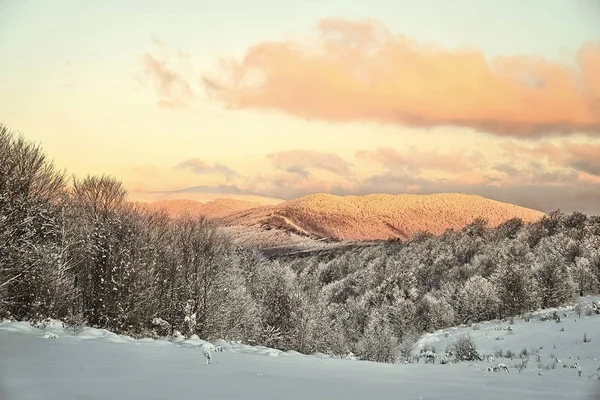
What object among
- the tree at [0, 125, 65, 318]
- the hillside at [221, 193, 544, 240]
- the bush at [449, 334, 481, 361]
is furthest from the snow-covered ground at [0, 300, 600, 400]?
the hillside at [221, 193, 544, 240]

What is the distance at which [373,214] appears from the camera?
14762 cm

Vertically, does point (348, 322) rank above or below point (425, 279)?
below

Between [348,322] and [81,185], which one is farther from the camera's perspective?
[348,322]

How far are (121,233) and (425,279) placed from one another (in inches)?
2256

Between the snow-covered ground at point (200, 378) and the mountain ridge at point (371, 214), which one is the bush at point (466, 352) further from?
the mountain ridge at point (371, 214)

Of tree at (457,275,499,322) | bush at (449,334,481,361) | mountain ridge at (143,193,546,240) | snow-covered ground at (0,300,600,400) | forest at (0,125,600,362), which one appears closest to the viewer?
snow-covered ground at (0,300,600,400)

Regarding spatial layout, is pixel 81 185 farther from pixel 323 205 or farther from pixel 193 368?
pixel 323 205

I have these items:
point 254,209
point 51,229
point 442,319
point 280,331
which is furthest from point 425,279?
point 254,209

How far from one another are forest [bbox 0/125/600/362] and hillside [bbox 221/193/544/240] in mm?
42802

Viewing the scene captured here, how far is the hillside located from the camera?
4938 inches

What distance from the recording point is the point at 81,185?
33062mm

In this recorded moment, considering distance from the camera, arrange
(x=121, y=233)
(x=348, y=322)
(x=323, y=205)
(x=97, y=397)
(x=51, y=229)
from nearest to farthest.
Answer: (x=97, y=397) < (x=51, y=229) < (x=121, y=233) < (x=348, y=322) < (x=323, y=205)

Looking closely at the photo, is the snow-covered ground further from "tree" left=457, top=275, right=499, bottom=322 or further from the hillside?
the hillside

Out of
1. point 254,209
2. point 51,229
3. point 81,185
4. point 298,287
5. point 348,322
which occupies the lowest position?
point 348,322
